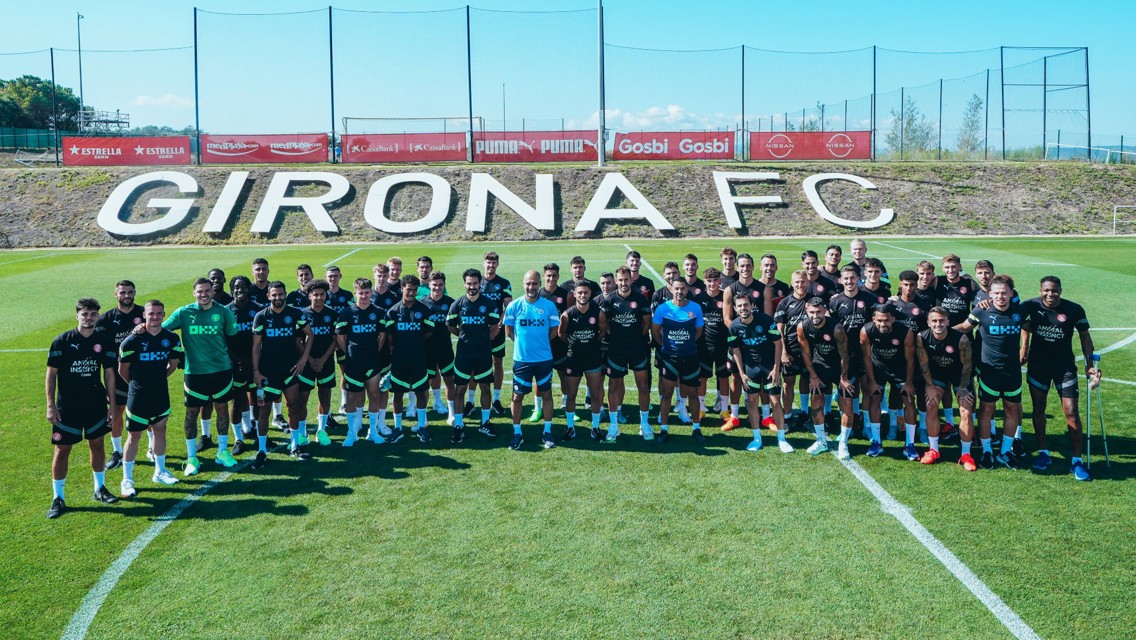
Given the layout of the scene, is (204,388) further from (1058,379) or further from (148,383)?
(1058,379)

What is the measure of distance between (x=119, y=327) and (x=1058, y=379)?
33.7 feet

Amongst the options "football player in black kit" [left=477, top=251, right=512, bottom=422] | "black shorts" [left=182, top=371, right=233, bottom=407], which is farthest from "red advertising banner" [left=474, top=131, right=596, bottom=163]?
"black shorts" [left=182, top=371, right=233, bottom=407]

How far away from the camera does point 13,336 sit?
15.8m

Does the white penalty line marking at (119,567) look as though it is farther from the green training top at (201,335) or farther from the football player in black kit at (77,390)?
the green training top at (201,335)

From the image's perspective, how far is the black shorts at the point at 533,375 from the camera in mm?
9648

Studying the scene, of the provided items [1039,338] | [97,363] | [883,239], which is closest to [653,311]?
[1039,338]

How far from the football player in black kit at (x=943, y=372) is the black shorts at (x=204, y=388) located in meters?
7.76

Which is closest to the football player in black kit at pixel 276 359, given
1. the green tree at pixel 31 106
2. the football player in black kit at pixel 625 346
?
the football player in black kit at pixel 625 346

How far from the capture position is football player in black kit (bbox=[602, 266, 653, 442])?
981 centimetres

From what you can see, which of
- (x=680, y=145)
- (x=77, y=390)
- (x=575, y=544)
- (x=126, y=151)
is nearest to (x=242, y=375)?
(x=77, y=390)

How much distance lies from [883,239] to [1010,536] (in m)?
29.2

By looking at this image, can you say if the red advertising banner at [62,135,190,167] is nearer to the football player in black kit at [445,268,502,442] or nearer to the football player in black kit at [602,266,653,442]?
the football player in black kit at [445,268,502,442]

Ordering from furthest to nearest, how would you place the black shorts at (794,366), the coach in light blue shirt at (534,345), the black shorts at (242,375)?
the coach in light blue shirt at (534,345), the black shorts at (794,366), the black shorts at (242,375)

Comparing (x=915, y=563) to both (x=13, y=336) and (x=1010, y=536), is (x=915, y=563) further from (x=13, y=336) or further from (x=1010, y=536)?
(x=13, y=336)
